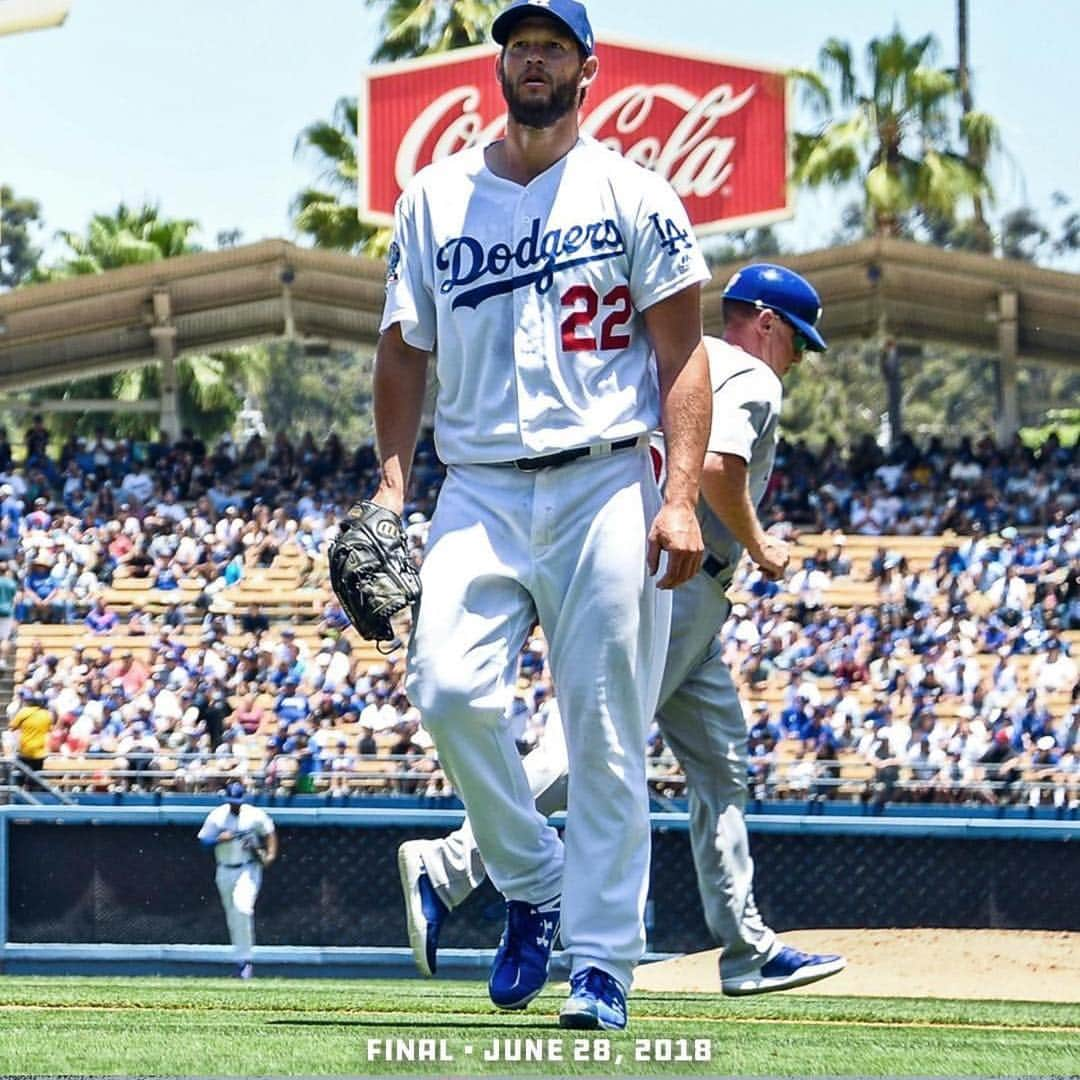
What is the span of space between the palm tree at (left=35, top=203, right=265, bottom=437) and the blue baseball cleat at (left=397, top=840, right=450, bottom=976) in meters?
33.6

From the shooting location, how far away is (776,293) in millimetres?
6578

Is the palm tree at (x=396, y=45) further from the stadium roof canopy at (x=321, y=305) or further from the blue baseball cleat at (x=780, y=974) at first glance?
the blue baseball cleat at (x=780, y=974)

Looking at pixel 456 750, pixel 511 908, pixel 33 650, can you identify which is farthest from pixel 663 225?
pixel 33 650

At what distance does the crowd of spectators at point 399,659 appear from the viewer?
17594 mm

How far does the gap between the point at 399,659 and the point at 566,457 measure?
16580 millimetres

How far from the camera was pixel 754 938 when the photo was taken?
652 cm

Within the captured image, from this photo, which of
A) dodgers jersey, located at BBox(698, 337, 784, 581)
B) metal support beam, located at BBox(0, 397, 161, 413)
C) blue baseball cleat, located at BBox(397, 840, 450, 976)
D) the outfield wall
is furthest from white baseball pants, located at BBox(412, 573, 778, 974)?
metal support beam, located at BBox(0, 397, 161, 413)

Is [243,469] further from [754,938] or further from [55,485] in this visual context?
[754,938]

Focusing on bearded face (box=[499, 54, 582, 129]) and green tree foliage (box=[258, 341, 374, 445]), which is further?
green tree foliage (box=[258, 341, 374, 445])

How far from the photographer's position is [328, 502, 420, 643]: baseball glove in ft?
16.3

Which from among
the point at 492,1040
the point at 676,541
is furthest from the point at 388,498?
the point at 492,1040

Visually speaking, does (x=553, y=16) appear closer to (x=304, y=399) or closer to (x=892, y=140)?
(x=892, y=140)

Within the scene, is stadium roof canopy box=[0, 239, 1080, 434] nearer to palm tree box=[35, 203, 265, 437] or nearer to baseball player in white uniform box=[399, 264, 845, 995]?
palm tree box=[35, 203, 265, 437]

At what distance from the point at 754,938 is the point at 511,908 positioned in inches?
61.0
